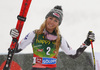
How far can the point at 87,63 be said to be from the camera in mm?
6512

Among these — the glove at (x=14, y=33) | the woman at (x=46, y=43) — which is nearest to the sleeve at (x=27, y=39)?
the woman at (x=46, y=43)

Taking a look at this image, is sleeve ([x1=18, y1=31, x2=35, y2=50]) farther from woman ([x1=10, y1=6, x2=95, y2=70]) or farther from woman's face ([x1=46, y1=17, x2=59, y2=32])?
woman's face ([x1=46, y1=17, x2=59, y2=32])

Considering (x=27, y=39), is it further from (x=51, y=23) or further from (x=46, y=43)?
(x=51, y=23)

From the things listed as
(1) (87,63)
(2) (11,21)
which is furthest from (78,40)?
(2) (11,21)

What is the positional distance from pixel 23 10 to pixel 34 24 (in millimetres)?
4609

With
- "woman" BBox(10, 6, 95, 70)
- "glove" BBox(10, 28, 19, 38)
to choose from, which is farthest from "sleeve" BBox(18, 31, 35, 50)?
"glove" BBox(10, 28, 19, 38)

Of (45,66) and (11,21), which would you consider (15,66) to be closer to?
(11,21)

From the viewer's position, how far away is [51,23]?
2938 millimetres

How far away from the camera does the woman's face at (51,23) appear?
2.94 metres

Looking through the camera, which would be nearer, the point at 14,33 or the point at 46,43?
the point at 14,33

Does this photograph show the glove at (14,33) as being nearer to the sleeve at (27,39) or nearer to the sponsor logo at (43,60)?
the sleeve at (27,39)

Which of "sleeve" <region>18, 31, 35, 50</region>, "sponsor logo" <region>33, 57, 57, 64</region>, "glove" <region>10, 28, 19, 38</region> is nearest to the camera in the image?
"glove" <region>10, 28, 19, 38</region>

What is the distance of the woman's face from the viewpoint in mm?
2943

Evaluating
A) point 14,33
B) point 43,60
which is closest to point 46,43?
point 43,60
